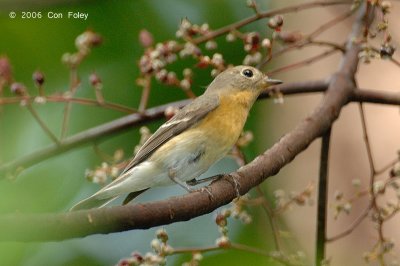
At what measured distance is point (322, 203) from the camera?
2.43 m

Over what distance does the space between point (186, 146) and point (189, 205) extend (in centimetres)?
126

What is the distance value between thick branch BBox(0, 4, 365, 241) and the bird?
1.10 ft

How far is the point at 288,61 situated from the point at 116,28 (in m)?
1.08

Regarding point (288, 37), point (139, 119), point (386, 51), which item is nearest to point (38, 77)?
point (139, 119)

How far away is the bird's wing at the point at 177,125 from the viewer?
9.70 feet

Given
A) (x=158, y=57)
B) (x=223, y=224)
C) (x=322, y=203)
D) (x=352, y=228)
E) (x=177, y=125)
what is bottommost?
(x=352, y=228)

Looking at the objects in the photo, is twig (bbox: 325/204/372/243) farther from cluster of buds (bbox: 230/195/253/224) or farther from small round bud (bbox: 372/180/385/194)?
cluster of buds (bbox: 230/195/253/224)

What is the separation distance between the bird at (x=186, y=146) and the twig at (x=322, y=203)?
1.46ft

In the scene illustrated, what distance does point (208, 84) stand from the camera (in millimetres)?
3633

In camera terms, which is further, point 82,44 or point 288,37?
point 288,37

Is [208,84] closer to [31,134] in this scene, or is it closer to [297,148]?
[31,134]

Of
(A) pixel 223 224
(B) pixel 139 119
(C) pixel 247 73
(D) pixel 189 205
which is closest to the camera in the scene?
(D) pixel 189 205

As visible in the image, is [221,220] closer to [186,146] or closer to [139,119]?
[139,119]

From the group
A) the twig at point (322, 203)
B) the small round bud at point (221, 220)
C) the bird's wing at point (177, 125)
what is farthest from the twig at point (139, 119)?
the small round bud at point (221, 220)
